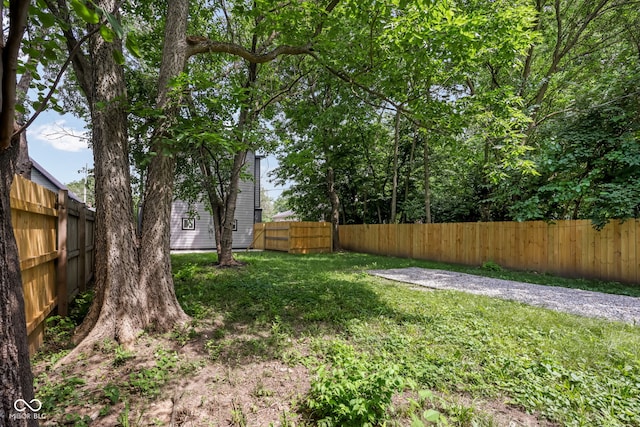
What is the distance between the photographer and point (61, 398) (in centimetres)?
199

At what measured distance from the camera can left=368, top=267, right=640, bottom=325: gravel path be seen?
14.0 feet

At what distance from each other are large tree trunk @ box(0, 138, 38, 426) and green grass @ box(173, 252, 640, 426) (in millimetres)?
1397

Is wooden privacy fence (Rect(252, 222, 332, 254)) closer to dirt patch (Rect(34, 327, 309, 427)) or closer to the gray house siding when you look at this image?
the gray house siding

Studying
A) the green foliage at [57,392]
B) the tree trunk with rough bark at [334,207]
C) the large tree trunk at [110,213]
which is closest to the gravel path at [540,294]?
the large tree trunk at [110,213]

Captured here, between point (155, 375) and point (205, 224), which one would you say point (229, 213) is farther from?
point (205, 224)

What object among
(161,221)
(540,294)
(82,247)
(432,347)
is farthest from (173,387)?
(540,294)

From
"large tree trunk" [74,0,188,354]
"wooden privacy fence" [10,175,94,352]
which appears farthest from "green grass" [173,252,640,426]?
"wooden privacy fence" [10,175,94,352]

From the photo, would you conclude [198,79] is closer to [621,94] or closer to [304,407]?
[304,407]

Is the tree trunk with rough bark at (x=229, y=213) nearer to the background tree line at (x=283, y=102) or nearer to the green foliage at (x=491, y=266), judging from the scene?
the background tree line at (x=283, y=102)

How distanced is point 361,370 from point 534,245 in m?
7.66

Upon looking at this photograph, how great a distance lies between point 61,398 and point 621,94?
10.3 m

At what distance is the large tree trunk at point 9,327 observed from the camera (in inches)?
41.6

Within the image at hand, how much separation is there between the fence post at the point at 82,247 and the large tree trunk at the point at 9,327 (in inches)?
148

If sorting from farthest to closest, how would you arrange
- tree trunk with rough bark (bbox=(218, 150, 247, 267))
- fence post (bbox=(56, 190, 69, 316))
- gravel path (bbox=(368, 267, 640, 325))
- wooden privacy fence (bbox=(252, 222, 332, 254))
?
wooden privacy fence (bbox=(252, 222, 332, 254))
tree trunk with rough bark (bbox=(218, 150, 247, 267))
gravel path (bbox=(368, 267, 640, 325))
fence post (bbox=(56, 190, 69, 316))
